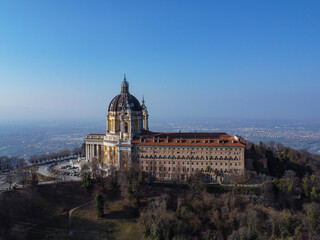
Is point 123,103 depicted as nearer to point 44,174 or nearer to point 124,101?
point 124,101

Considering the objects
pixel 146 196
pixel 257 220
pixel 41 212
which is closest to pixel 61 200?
pixel 41 212

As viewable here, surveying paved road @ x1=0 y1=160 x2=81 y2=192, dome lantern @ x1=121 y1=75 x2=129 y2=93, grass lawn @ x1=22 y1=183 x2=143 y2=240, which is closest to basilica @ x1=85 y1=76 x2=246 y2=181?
dome lantern @ x1=121 y1=75 x2=129 y2=93

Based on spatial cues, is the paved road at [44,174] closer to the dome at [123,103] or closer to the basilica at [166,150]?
the basilica at [166,150]

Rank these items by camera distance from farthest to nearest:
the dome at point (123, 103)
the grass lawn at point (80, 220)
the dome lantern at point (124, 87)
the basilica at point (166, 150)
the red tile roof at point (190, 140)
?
the dome lantern at point (124, 87)
the dome at point (123, 103)
the red tile roof at point (190, 140)
the basilica at point (166, 150)
the grass lawn at point (80, 220)

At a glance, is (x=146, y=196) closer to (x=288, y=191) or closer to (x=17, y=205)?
(x=17, y=205)

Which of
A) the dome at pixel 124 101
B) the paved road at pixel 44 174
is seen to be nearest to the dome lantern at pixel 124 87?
the dome at pixel 124 101

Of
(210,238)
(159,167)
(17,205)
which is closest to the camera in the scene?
(210,238)

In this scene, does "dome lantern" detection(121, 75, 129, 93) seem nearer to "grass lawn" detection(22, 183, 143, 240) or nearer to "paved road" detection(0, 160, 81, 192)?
"paved road" detection(0, 160, 81, 192)

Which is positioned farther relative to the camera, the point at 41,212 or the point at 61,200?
the point at 61,200
